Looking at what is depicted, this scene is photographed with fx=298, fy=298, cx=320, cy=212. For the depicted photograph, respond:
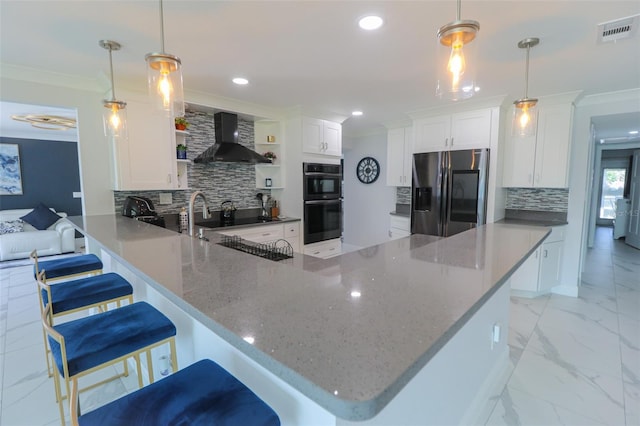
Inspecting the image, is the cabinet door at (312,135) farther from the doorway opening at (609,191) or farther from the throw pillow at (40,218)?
the doorway opening at (609,191)

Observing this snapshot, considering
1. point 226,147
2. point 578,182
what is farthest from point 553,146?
point 226,147

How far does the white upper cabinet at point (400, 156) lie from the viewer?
477 centimetres

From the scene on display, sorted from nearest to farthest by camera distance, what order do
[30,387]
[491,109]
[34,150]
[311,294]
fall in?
[311,294]
[30,387]
[491,109]
[34,150]

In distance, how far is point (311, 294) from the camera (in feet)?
3.12

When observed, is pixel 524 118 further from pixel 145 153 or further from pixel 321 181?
pixel 145 153

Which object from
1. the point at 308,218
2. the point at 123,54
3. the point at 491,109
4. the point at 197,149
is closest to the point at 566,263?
the point at 491,109

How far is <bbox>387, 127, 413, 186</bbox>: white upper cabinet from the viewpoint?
477 centimetres

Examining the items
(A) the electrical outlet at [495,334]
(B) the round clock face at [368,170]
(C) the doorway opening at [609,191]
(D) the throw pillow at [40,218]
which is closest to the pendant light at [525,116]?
(A) the electrical outlet at [495,334]

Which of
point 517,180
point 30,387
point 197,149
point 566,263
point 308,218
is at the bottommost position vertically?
point 30,387

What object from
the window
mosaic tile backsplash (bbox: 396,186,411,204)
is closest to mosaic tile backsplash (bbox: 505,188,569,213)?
mosaic tile backsplash (bbox: 396,186,411,204)

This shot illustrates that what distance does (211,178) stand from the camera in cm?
388

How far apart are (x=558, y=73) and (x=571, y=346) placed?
241 centimetres

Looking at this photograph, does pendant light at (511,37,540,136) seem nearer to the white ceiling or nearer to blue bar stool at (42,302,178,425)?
the white ceiling

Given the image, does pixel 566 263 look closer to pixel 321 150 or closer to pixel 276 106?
pixel 321 150
